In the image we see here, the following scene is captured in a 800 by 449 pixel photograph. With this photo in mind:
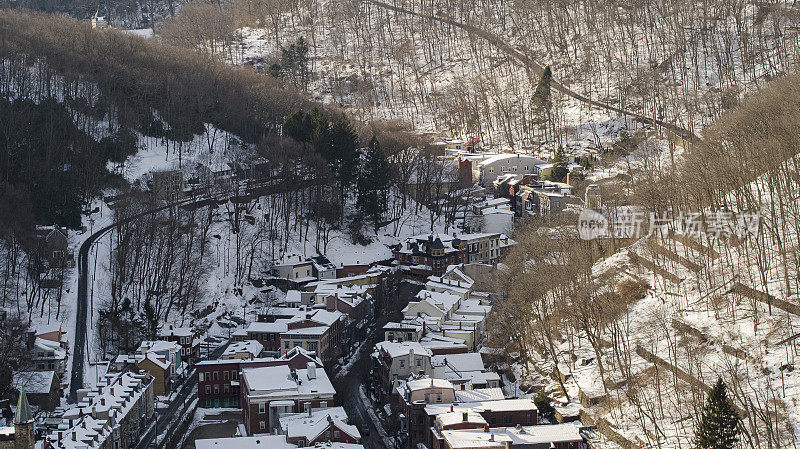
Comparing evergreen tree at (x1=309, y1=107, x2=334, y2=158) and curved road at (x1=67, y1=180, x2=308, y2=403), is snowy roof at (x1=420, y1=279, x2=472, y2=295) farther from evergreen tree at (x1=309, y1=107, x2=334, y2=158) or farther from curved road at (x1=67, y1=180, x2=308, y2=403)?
evergreen tree at (x1=309, y1=107, x2=334, y2=158)

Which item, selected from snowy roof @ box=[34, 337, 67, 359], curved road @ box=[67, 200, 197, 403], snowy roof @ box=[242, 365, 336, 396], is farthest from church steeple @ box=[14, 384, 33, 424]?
snowy roof @ box=[34, 337, 67, 359]

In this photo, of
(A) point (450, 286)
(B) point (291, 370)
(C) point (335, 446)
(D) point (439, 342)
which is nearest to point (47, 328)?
(B) point (291, 370)

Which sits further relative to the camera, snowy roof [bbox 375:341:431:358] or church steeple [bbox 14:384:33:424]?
snowy roof [bbox 375:341:431:358]

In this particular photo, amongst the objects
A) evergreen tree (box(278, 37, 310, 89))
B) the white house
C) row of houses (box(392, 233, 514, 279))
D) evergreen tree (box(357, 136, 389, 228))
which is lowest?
row of houses (box(392, 233, 514, 279))

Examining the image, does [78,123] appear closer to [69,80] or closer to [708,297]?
[69,80]

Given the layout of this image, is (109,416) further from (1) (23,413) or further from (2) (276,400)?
(1) (23,413)
